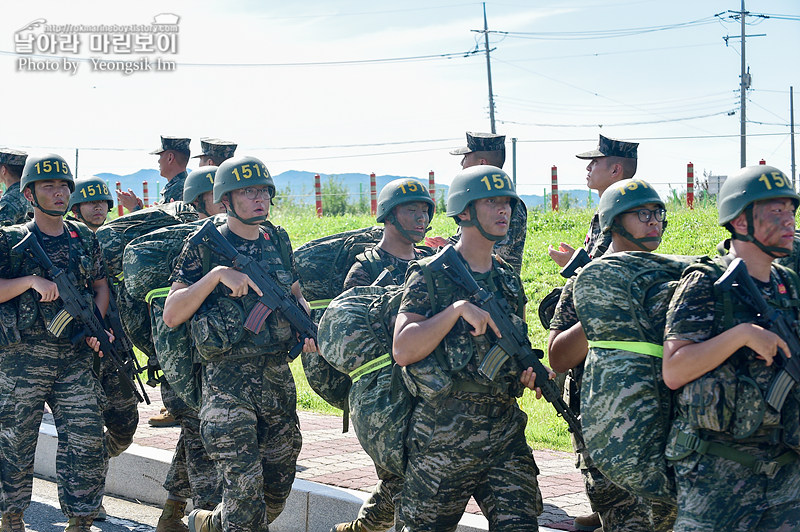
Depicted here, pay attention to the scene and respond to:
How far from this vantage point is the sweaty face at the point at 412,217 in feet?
19.2

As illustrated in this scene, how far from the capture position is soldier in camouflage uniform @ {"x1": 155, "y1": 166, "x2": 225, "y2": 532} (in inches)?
252

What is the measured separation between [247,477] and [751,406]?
2.92 m

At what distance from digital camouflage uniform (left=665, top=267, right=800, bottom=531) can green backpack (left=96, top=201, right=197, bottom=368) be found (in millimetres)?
4185

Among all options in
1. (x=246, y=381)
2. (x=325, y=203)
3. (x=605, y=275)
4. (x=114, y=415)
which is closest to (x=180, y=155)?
(x=114, y=415)

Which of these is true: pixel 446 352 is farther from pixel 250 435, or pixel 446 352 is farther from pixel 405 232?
pixel 250 435

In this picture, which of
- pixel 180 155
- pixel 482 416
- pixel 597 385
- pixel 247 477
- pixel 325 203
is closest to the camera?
pixel 597 385

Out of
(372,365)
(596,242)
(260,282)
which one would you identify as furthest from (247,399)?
(596,242)

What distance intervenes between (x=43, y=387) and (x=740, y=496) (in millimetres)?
4663

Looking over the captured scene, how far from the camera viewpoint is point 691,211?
17.4 meters

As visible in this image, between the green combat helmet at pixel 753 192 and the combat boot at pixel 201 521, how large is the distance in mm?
3469

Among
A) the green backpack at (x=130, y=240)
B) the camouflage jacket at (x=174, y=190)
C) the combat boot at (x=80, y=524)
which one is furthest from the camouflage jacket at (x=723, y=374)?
the camouflage jacket at (x=174, y=190)

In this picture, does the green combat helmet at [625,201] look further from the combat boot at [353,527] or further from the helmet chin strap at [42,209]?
the helmet chin strap at [42,209]

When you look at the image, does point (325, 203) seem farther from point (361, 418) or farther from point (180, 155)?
point (361, 418)

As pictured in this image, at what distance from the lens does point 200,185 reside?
23.2 feet
